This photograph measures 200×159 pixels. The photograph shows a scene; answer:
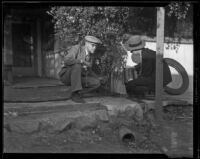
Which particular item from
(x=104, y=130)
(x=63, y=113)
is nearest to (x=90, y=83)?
(x=63, y=113)

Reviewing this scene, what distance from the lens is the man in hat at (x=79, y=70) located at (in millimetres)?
5465

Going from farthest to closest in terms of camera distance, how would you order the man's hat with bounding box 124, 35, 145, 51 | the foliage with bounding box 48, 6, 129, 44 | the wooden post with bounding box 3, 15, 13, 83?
the man's hat with bounding box 124, 35, 145, 51 → the foliage with bounding box 48, 6, 129, 44 → the wooden post with bounding box 3, 15, 13, 83

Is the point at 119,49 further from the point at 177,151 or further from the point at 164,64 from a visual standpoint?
the point at 177,151

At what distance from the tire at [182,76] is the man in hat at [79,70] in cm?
100

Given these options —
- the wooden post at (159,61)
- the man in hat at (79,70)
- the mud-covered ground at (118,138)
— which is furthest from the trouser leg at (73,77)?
the wooden post at (159,61)

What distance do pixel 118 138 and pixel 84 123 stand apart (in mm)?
532

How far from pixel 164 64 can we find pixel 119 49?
68 centimetres

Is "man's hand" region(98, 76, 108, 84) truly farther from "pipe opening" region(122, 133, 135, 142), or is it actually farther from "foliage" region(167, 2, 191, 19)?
"foliage" region(167, 2, 191, 19)

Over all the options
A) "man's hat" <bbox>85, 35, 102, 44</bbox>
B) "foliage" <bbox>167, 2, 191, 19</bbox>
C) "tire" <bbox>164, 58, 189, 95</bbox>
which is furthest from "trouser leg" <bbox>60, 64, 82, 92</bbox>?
"foliage" <bbox>167, 2, 191, 19</bbox>

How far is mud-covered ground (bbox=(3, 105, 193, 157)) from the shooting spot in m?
5.46

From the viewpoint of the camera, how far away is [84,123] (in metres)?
5.48

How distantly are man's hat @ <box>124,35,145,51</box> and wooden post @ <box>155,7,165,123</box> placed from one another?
9.5 inches

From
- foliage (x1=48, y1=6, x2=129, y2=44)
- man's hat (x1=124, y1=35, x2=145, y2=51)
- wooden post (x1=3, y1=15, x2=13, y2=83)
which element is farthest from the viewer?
man's hat (x1=124, y1=35, x2=145, y2=51)

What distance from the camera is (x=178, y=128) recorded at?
5664mm
